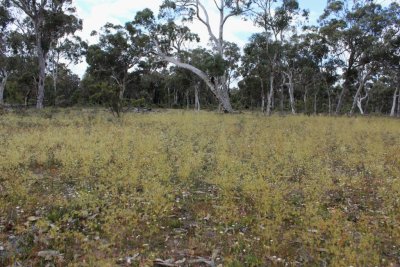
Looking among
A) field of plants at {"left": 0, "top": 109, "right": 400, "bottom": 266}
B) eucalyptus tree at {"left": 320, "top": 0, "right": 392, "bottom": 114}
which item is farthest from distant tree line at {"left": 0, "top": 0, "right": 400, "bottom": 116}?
field of plants at {"left": 0, "top": 109, "right": 400, "bottom": 266}

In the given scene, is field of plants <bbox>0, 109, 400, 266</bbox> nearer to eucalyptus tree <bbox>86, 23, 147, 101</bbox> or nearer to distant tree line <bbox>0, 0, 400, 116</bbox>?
distant tree line <bbox>0, 0, 400, 116</bbox>

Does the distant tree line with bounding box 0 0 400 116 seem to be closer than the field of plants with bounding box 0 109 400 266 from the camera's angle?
No

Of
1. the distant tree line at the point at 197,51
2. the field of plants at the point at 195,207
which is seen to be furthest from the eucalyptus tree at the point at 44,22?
the field of plants at the point at 195,207

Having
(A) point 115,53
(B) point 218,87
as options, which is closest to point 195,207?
(B) point 218,87

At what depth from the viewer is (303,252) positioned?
4.89 m

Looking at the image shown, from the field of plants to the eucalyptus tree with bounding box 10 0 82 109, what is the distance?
23529 millimetres

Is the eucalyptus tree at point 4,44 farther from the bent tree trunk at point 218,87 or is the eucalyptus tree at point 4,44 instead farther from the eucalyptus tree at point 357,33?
the eucalyptus tree at point 357,33

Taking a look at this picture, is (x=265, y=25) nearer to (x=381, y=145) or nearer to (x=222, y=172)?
(x=381, y=145)

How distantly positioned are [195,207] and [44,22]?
3376 centimetres

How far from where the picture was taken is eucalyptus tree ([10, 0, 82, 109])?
101 feet

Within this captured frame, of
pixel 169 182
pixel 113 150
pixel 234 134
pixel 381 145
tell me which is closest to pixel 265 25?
pixel 234 134

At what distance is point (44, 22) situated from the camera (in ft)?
111

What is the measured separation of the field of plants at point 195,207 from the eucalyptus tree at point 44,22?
23.5 metres

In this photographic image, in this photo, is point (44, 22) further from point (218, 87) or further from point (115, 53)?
point (218, 87)
